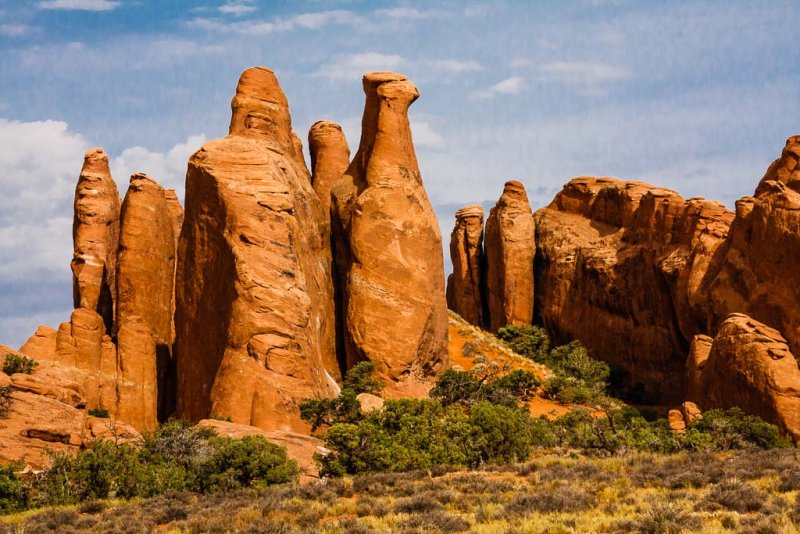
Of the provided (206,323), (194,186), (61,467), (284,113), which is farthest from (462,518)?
(284,113)

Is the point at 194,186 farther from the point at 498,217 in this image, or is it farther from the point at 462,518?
the point at 498,217

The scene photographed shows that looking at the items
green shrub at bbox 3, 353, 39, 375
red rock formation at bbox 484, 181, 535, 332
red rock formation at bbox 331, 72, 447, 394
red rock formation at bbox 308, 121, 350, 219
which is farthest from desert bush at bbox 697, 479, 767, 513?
red rock formation at bbox 484, 181, 535, 332

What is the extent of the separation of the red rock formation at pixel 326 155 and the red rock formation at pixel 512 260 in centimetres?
1739

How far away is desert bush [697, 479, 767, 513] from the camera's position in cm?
1964

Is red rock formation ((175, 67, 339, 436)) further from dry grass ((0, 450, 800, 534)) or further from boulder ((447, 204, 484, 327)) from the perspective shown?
boulder ((447, 204, 484, 327))

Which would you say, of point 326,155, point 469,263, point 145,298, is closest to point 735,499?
point 145,298

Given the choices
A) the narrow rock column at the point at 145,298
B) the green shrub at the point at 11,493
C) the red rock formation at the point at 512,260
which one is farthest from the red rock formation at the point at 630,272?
the green shrub at the point at 11,493

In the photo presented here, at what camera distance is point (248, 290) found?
121 feet

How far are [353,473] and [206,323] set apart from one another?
12346mm

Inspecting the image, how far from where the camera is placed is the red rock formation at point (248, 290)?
118 ft

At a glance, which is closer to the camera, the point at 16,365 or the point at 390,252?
the point at 16,365

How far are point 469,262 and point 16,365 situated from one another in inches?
1677

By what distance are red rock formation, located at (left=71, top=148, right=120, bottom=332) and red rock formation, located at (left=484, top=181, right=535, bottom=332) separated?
27.2 metres

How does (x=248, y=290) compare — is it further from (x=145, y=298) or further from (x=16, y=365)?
(x=145, y=298)
